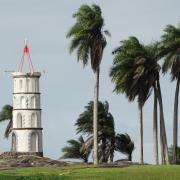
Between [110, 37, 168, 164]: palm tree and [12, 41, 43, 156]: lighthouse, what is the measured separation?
24.2 meters

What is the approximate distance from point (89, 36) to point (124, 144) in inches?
683

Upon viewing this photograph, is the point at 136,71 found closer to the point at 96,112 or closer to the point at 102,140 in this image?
the point at 96,112

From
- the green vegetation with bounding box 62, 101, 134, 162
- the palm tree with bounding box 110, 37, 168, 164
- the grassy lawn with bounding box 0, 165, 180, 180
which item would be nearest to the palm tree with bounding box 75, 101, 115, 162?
the green vegetation with bounding box 62, 101, 134, 162

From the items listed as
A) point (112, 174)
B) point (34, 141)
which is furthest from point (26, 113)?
point (112, 174)

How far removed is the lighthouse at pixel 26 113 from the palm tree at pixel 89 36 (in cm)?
2440

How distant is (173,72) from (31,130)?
98.8 feet

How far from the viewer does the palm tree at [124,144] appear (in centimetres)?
10369

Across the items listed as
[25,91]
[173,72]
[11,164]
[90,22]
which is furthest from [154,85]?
Answer: [25,91]

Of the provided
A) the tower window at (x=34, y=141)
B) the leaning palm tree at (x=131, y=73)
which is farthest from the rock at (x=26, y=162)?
the tower window at (x=34, y=141)

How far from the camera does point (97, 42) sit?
90438 mm

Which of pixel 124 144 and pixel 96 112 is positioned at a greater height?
pixel 96 112

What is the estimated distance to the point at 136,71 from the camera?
3568 inches

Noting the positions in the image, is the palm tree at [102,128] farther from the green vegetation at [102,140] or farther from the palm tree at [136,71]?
the palm tree at [136,71]

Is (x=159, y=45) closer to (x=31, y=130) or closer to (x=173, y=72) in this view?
(x=173, y=72)
